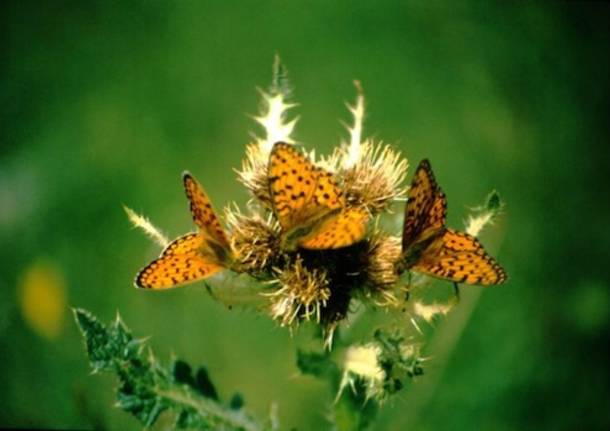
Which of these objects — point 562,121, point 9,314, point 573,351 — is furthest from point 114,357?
point 562,121

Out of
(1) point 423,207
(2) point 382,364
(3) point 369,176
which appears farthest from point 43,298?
(1) point 423,207

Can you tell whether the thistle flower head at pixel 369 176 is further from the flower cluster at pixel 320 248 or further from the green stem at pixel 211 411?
the green stem at pixel 211 411

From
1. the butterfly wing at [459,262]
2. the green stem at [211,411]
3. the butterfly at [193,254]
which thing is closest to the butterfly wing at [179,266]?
the butterfly at [193,254]

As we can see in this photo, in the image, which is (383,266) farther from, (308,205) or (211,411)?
(211,411)

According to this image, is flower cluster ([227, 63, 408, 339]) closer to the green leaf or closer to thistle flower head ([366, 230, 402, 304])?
thistle flower head ([366, 230, 402, 304])

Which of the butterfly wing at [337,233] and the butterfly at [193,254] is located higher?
the butterfly at [193,254]
